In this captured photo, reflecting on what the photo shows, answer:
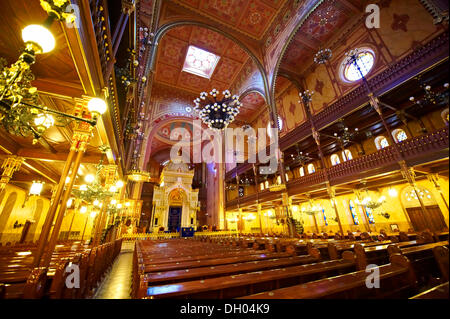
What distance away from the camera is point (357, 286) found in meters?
1.92

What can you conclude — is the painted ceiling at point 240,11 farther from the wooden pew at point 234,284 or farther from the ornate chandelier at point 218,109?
the wooden pew at point 234,284

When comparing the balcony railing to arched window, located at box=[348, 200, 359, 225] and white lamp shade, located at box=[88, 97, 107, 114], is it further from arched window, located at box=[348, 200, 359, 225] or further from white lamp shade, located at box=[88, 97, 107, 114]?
white lamp shade, located at box=[88, 97, 107, 114]

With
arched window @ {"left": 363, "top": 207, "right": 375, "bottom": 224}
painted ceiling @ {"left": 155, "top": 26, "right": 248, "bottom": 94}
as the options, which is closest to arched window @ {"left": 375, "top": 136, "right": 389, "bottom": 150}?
arched window @ {"left": 363, "top": 207, "right": 375, "bottom": 224}

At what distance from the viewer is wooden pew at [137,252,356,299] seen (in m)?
1.85

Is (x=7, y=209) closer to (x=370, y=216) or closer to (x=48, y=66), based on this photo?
(x=48, y=66)

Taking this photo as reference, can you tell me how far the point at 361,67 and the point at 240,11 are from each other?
8876mm

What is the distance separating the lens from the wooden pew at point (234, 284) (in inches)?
72.7

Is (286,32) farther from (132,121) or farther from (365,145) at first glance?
(132,121)

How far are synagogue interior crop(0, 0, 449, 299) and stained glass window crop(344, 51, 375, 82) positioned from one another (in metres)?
0.10

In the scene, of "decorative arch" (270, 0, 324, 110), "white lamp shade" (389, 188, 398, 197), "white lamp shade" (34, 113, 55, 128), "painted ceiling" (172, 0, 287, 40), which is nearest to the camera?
"white lamp shade" (34, 113, 55, 128)

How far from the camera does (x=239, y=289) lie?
8.01ft

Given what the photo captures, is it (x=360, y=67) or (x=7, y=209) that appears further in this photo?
(x=360, y=67)

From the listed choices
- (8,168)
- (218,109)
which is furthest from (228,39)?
(8,168)

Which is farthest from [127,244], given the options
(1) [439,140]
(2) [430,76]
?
(2) [430,76]
